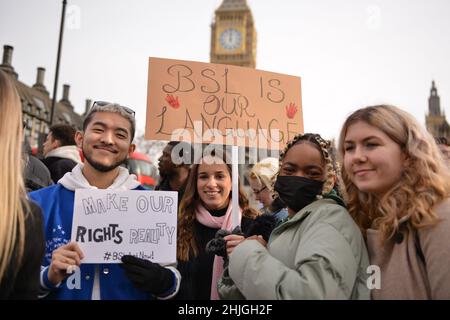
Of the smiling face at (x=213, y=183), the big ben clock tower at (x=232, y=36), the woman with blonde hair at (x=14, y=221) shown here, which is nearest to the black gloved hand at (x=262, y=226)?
the smiling face at (x=213, y=183)

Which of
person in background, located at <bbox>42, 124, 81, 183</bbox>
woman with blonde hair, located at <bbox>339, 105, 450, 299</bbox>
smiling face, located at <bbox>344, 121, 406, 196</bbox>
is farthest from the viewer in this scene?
person in background, located at <bbox>42, 124, 81, 183</bbox>

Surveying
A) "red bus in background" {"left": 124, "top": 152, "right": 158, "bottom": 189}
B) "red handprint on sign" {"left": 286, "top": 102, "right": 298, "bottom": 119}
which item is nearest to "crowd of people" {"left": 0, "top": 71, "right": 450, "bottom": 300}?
"red handprint on sign" {"left": 286, "top": 102, "right": 298, "bottom": 119}

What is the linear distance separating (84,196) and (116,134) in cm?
39

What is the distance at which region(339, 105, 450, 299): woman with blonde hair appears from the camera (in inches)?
56.8

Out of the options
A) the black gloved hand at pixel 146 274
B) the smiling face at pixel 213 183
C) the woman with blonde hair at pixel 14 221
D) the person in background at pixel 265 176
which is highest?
the person in background at pixel 265 176

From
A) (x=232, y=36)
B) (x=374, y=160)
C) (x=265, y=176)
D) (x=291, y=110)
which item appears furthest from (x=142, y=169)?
(x=232, y=36)

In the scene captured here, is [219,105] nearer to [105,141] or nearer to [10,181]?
[105,141]

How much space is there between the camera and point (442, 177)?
162 cm

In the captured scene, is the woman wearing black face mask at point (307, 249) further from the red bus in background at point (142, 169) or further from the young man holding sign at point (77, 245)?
the red bus in background at point (142, 169)

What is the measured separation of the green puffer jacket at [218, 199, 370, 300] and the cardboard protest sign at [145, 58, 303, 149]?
0.93 metres

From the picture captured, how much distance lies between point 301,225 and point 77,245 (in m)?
1.07

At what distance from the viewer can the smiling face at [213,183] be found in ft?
8.70

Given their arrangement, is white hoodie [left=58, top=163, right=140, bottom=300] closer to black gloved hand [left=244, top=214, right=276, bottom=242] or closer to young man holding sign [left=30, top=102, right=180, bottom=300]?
young man holding sign [left=30, top=102, right=180, bottom=300]
